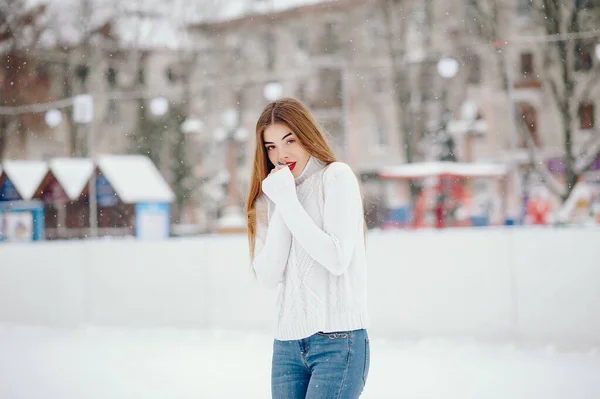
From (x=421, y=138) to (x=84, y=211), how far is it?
7572 millimetres

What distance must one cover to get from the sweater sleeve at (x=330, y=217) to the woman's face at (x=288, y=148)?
72mm

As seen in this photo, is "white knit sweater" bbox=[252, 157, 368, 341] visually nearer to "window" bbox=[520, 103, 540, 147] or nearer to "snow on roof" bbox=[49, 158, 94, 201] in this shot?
"snow on roof" bbox=[49, 158, 94, 201]

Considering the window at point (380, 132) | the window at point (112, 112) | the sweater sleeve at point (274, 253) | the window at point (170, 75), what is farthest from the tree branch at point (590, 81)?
the sweater sleeve at point (274, 253)

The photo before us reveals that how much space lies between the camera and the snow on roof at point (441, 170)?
35.7 ft

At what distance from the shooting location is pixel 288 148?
1.53 meters

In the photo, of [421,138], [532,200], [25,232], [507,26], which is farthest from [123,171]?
[421,138]

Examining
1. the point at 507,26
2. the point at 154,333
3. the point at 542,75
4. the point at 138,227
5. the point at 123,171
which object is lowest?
the point at 154,333

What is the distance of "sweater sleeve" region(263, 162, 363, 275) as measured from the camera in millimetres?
1413

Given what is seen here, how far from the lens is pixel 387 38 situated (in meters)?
12.1

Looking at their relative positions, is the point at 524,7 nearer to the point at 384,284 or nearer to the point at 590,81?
the point at 590,81

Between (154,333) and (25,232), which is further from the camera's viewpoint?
(25,232)

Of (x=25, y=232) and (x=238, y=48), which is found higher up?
(x=238, y=48)

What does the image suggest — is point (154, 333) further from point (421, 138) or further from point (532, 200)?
point (421, 138)

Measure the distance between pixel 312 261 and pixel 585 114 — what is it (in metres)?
9.77
